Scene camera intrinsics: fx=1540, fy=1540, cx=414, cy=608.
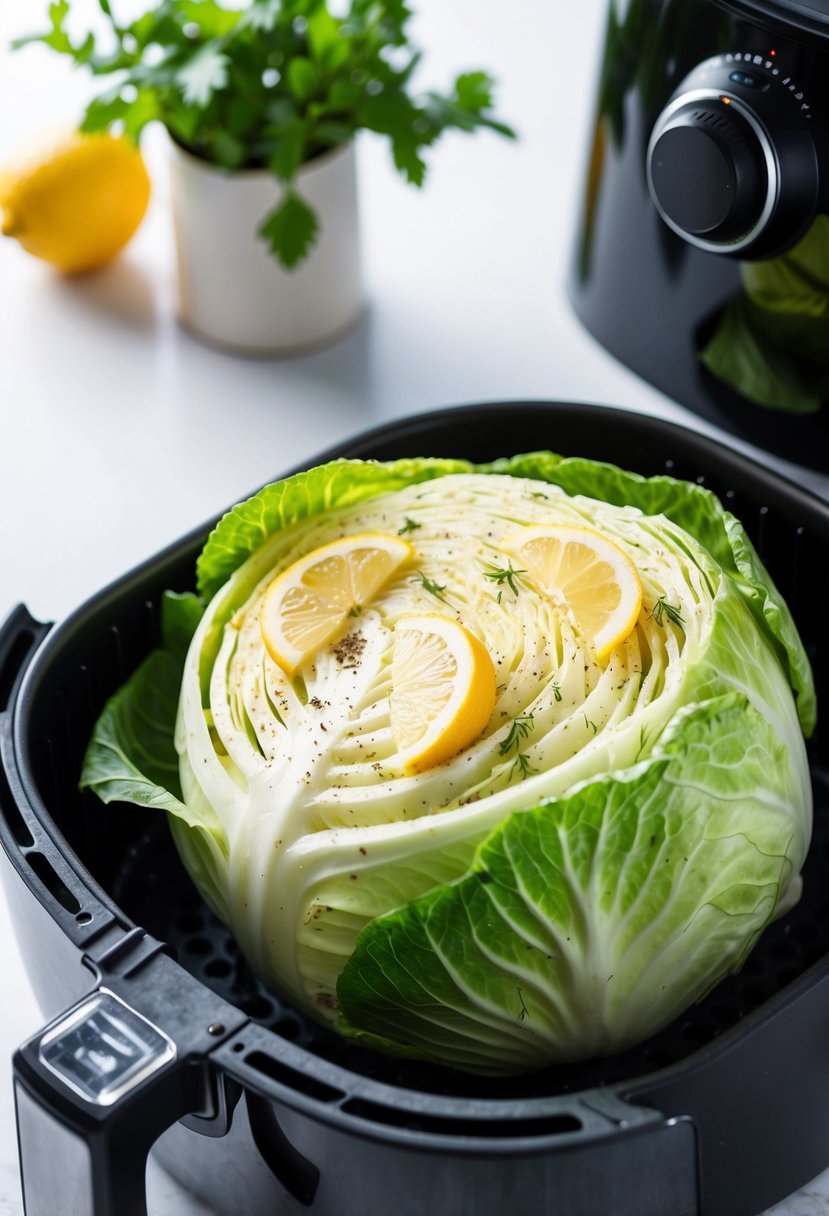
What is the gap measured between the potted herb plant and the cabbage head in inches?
18.0

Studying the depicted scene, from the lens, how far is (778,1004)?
86 cm

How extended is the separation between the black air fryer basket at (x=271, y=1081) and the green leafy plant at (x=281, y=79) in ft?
1.62

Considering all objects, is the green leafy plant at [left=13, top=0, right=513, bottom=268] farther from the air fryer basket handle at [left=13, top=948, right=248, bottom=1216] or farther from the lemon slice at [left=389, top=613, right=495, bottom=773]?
the air fryer basket handle at [left=13, top=948, right=248, bottom=1216]

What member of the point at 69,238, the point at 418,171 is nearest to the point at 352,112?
the point at 418,171

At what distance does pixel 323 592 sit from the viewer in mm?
1090

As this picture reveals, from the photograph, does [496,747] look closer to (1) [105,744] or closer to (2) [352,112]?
(1) [105,744]

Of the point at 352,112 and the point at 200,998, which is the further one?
the point at 352,112

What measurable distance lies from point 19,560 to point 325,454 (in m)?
0.41

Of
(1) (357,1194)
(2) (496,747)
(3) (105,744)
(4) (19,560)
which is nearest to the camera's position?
(1) (357,1194)

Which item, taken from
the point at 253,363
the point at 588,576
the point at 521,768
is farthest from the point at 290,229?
the point at 521,768

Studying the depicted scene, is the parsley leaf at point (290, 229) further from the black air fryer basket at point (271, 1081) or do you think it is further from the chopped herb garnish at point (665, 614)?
the chopped herb garnish at point (665, 614)

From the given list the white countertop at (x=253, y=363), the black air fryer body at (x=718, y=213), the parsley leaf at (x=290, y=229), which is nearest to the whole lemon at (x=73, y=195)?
the white countertop at (x=253, y=363)

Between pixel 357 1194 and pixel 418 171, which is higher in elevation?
pixel 418 171

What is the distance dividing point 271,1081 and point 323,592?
0.39 metres
